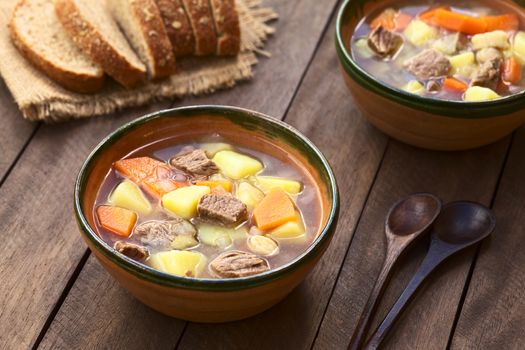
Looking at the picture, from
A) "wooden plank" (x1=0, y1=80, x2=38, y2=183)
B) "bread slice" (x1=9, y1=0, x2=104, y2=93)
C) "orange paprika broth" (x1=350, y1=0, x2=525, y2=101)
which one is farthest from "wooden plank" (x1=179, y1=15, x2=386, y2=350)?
"wooden plank" (x1=0, y1=80, x2=38, y2=183)

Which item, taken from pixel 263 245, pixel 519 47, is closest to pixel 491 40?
pixel 519 47

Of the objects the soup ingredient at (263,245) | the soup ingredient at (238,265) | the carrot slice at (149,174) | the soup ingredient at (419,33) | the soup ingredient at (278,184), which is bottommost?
the soup ingredient at (419,33)

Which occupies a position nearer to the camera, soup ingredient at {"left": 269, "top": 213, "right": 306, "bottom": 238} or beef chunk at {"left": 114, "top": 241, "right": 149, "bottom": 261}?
beef chunk at {"left": 114, "top": 241, "right": 149, "bottom": 261}

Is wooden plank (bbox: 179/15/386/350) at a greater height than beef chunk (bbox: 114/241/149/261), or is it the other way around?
beef chunk (bbox: 114/241/149/261)

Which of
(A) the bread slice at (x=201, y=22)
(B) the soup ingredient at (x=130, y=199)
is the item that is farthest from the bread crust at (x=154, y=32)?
(B) the soup ingredient at (x=130, y=199)

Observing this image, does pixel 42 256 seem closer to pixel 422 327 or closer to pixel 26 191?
pixel 26 191

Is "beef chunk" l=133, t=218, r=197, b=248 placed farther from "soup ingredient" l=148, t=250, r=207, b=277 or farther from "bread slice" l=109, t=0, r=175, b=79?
"bread slice" l=109, t=0, r=175, b=79

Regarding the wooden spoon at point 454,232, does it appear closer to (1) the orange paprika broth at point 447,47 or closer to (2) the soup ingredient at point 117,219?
(1) the orange paprika broth at point 447,47

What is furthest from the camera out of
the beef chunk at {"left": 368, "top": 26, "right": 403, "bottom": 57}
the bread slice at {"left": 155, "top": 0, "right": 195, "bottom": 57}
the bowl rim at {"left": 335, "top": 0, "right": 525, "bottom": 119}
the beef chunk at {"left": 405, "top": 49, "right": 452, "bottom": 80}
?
the bread slice at {"left": 155, "top": 0, "right": 195, "bottom": 57}
